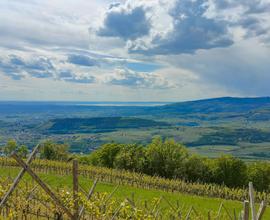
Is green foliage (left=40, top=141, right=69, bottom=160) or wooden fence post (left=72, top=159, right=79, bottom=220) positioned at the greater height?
wooden fence post (left=72, top=159, right=79, bottom=220)

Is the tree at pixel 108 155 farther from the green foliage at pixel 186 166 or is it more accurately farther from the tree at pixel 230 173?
the tree at pixel 230 173

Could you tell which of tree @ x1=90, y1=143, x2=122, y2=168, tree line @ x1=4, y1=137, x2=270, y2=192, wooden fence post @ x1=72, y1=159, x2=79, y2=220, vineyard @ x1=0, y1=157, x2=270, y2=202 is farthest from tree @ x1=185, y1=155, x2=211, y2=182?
wooden fence post @ x1=72, y1=159, x2=79, y2=220

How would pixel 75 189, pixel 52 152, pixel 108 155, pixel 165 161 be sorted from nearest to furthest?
pixel 75 189
pixel 165 161
pixel 108 155
pixel 52 152

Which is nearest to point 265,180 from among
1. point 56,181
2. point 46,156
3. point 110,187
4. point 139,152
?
point 139,152

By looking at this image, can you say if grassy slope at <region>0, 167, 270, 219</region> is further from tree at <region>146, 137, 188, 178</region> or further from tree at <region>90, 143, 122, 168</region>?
tree at <region>90, 143, 122, 168</region>

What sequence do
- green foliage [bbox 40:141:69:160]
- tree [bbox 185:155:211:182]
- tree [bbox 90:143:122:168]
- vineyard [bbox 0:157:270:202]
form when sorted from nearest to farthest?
vineyard [bbox 0:157:270:202], tree [bbox 185:155:211:182], tree [bbox 90:143:122:168], green foliage [bbox 40:141:69:160]

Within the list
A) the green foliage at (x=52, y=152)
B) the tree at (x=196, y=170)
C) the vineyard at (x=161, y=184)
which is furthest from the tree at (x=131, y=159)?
the green foliage at (x=52, y=152)

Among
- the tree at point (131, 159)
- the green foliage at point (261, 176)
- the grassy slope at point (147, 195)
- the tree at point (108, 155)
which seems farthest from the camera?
the tree at point (108, 155)

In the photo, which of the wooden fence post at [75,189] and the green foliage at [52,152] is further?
the green foliage at [52,152]

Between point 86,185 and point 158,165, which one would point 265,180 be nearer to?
point 158,165

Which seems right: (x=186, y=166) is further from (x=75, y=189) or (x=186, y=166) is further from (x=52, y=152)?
(x=75, y=189)

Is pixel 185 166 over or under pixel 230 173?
over

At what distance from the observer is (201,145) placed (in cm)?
19150

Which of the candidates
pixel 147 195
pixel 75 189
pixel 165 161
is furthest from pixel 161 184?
pixel 75 189
